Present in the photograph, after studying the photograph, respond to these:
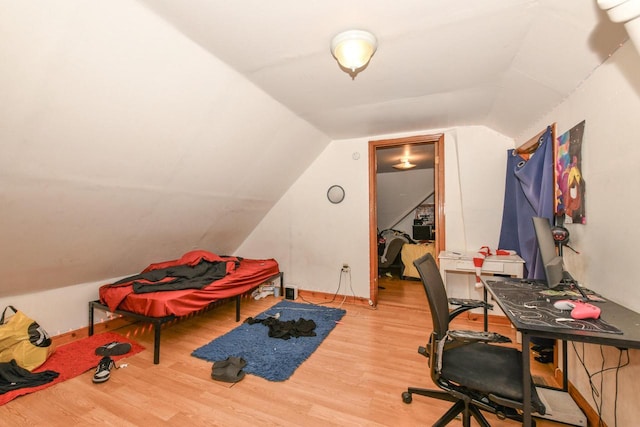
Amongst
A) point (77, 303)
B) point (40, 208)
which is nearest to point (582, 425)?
point (40, 208)

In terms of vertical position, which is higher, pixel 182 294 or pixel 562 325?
pixel 562 325

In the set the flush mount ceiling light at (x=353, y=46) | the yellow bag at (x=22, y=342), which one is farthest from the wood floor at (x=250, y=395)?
the flush mount ceiling light at (x=353, y=46)

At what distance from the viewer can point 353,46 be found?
Answer: 1.64 meters

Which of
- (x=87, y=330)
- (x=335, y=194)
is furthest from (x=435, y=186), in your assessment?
(x=87, y=330)

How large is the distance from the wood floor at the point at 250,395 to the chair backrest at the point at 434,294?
70 cm

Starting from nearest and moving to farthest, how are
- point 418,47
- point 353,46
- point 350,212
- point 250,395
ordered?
1. point 353,46
2. point 418,47
3. point 250,395
4. point 350,212

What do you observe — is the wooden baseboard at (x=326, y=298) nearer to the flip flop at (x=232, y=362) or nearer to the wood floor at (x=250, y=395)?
the wood floor at (x=250, y=395)

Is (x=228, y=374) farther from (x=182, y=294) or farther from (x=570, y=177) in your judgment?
(x=570, y=177)

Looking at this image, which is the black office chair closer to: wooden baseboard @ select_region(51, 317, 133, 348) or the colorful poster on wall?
the colorful poster on wall

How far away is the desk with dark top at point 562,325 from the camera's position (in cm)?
111

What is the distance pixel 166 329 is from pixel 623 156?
12.9 ft

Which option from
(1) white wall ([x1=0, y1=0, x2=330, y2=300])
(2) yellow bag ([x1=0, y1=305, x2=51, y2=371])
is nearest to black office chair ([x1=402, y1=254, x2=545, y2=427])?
(1) white wall ([x1=0, y1=0, x2=330, y2=300])

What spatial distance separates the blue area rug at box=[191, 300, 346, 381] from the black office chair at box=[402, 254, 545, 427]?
4.01 feet

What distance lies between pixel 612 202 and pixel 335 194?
2829mm
